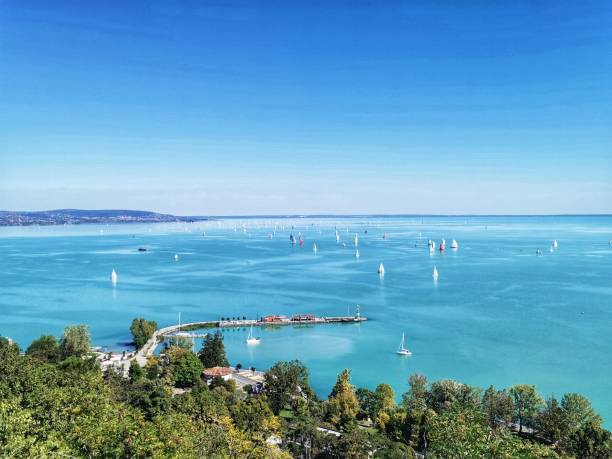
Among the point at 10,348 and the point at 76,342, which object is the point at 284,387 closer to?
the point at 10,348

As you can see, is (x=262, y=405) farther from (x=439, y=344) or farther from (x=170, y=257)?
(x=170, y=257)

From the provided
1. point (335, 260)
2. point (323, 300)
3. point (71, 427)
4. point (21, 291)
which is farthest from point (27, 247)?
point (71, 427)

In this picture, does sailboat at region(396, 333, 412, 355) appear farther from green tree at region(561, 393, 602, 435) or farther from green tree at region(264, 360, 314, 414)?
green tree at region(561, 393, 602, 435)

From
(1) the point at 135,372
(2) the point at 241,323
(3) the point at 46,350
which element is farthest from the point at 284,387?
(2) the point at 241,323

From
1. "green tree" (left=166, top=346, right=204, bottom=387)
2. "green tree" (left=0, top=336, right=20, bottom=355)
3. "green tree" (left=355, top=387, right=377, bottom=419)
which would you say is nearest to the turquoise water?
"green tree" (left=355, top=387, right=377, bottom=419)

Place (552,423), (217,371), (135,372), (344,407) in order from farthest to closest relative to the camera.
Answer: (217,371) < (135,372) < (344,407) < (552,423)

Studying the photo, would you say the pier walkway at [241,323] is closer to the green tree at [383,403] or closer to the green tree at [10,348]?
the green tree at [10,348]
